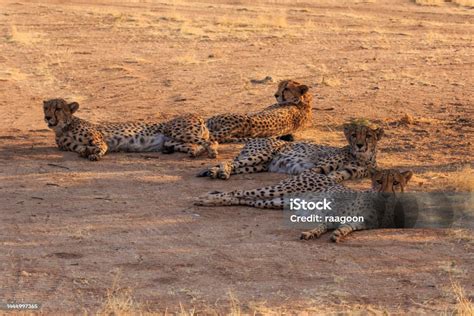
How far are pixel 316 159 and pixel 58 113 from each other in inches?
113

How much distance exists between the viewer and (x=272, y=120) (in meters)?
12.5

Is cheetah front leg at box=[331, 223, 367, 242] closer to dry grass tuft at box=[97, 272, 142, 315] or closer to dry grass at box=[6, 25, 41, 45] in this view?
dry grass tuft at box=[97, 272, 142, 315]

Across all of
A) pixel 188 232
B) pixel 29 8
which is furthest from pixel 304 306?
pixel 29 8

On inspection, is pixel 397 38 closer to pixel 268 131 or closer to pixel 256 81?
pixel 256 81

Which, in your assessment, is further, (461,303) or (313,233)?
(313,233)

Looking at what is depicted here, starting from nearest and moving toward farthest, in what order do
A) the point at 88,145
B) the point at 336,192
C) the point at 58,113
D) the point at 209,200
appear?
1. the point at 336,192
2. the point at 209,200
3. the point at 88,145
4. the point at 58,113

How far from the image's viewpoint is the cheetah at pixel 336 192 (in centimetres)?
850

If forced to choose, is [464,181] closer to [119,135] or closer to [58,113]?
[119,135]

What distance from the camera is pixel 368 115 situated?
46.0ft

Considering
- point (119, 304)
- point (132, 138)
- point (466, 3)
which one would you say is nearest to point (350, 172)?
point (132, 138)

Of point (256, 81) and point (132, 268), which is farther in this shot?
point (256, 81)

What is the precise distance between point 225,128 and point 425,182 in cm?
272
